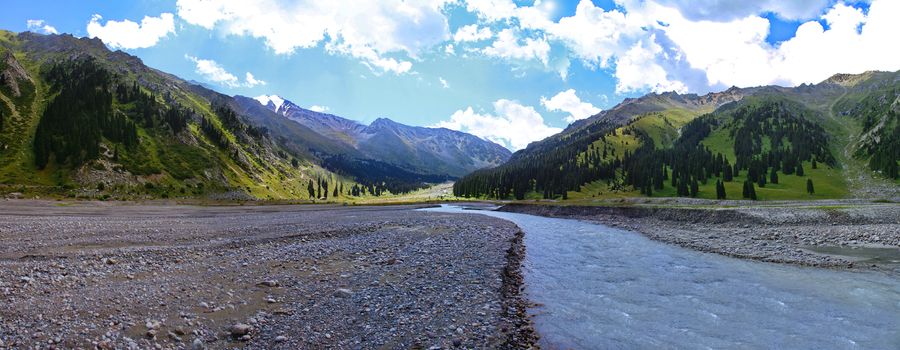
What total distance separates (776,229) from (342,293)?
5023cm

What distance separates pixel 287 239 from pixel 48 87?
15906 centimetres

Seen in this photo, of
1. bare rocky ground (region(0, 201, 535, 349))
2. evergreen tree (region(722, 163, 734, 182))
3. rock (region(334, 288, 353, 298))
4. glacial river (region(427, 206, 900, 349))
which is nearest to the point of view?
bare rocky ground (region(0, 201, 535, 349))

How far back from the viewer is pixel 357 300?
1700cm

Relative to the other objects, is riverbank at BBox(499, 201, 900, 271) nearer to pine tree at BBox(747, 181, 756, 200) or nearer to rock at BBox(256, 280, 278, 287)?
rock at BBox(256, 280, 278, 287)

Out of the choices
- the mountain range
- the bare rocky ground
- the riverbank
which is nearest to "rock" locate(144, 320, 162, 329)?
the bare rocky ground

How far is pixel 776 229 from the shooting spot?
4591 cm

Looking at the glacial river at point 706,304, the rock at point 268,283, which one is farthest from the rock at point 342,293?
the glacial river at point 706,304

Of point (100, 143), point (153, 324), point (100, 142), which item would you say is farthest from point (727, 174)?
point (100, 142)

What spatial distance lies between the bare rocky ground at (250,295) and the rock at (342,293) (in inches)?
1.7

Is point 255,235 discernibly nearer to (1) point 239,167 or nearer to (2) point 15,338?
(2) point 15,338

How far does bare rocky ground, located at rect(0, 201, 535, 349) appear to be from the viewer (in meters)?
12.3

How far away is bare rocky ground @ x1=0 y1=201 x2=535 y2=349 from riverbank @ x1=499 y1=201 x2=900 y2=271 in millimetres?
22075

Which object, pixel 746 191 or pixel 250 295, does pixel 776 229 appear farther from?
pixel 746 191

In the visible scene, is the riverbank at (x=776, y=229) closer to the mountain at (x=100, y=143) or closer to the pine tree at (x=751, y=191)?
the pine tree at (x=751, y=191)
